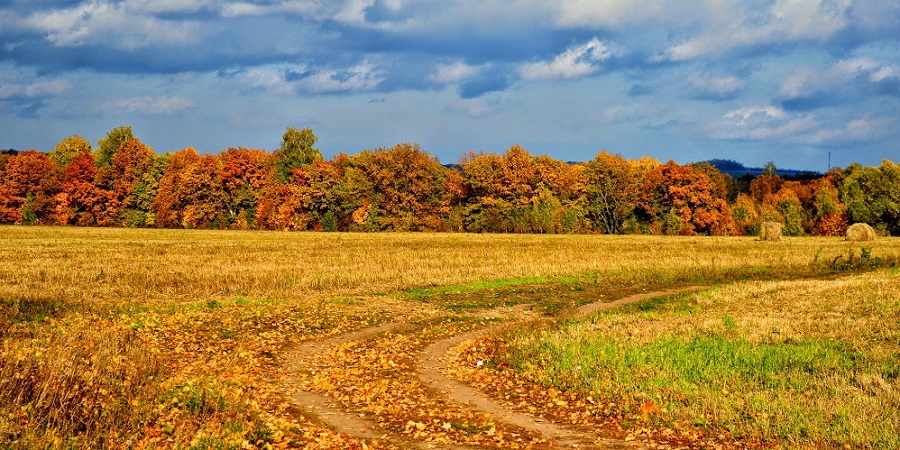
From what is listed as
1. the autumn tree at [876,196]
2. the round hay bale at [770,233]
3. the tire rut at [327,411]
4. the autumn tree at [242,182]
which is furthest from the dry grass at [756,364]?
the autumn tree at [242,182]

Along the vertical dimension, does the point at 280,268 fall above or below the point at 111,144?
below

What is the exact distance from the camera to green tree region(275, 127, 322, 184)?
101 m

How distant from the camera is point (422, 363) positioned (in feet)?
52.1

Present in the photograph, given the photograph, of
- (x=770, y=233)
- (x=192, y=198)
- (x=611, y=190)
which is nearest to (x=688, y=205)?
(x=611, y=190)

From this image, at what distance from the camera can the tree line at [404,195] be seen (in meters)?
90.7

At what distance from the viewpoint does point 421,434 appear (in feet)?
34.6

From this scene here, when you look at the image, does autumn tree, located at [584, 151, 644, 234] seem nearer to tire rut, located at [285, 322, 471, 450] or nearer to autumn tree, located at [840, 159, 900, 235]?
autumn tree, located at [840, 159, 900, 235]

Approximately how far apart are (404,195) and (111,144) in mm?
51372

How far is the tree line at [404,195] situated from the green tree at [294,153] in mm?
183

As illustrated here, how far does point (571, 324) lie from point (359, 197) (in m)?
75.2

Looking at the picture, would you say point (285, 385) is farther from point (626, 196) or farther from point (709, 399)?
point (626, 196)

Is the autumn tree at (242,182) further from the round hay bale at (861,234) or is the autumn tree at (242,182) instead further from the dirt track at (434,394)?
the dirt track at (434,394)

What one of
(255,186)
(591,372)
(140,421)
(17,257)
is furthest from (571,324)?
(255,186)

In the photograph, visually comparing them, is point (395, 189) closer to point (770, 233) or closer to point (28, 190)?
point (770, 233)
